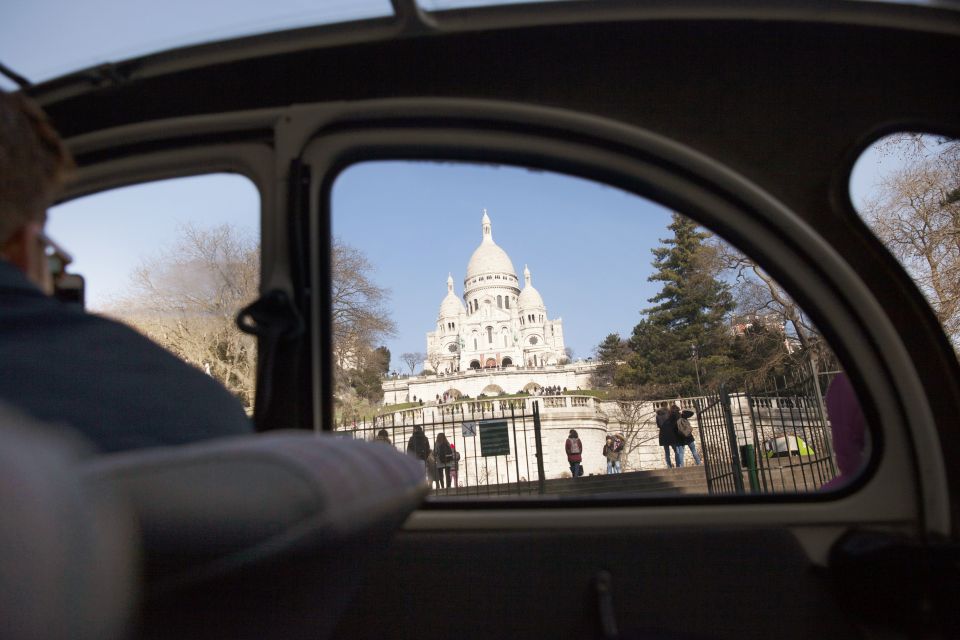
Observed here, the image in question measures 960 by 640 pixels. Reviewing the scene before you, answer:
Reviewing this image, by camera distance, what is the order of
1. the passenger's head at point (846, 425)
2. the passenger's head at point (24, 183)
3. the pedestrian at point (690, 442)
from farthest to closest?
the pedestrian at point (690, 442), the passenger's head at point (846, 425), the passenger's head at point (24, 183)

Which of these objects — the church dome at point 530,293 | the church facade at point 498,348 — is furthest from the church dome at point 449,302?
the church facade at point 498,348

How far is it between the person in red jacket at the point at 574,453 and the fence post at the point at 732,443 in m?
0.74

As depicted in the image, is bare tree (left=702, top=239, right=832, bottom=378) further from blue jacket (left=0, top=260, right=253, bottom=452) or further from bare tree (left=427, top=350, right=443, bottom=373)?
bare tree (left=427, top=350, right=443, bottom=373)

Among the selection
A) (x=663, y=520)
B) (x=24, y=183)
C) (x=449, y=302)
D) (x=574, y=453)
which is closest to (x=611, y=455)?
(x=574, y=453)

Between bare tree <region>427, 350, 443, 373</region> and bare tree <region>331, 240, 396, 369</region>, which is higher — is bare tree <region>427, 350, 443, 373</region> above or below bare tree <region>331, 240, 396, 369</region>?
above

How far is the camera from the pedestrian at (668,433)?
327 centimetres

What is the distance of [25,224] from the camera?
863 millimetres

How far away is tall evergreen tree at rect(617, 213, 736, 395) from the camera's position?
244 cm

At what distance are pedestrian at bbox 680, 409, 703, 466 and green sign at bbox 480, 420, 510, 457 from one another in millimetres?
949

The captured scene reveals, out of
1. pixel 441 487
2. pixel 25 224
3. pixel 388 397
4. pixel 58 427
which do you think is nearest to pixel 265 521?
pixel 58 427

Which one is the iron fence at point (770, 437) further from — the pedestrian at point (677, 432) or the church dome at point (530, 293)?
the church dome at point (530, 293)

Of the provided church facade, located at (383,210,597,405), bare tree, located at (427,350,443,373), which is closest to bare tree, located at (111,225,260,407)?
bare tree, located at (427,350,443,373)

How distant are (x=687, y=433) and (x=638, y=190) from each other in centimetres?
176

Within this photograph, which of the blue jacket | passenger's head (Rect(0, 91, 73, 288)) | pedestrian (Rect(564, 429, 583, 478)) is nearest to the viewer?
the blue jacket
